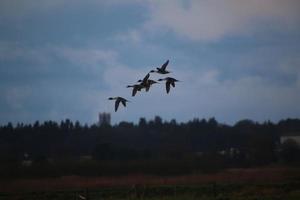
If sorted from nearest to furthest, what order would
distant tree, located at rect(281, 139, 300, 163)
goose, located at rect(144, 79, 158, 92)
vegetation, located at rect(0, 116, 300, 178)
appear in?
1. goose, located at rect(144, 79, 158, 92)
2. vegetation, located at rect(0, 116, 300, 178)
3. distant tree, located at rect(281, 139, 300, 163)

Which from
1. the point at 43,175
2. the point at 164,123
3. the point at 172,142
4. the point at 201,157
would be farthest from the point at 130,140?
the point at 43,175

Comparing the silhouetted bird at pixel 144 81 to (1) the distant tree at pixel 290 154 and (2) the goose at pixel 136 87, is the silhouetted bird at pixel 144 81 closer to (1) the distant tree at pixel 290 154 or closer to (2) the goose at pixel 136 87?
(2) the goose at pixel 136 87

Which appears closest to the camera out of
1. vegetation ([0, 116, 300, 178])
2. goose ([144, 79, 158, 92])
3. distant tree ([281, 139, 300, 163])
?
goose ([144, 79, 158, 92])

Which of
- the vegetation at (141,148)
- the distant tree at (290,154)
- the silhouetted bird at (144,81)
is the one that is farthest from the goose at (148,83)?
the distant tree at (290,154)

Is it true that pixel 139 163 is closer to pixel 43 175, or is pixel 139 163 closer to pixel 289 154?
pixel 43 175

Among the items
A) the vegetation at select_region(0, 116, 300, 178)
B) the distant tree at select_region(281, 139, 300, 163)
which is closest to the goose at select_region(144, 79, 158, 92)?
the vegetation at select_region(0, 116, 300, 178)

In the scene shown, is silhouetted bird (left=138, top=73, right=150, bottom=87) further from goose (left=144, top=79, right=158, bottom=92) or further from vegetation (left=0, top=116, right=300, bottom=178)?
Answer: vegetation (left=0, top=116, right=300, bottom=178)

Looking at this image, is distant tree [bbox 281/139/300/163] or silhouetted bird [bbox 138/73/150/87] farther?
distant tree [bbox 281/139/300/163]

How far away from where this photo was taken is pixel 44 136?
6900 centimetres

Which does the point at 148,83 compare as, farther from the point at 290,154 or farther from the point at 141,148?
the point at 141,148

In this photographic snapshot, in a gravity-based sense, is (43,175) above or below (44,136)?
below

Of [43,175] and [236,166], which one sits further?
[236,166]

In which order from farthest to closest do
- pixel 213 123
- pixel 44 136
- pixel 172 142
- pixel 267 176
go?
pixel 213 123 < pixel 44 136 < pixel 172 142 < pixel 267 176

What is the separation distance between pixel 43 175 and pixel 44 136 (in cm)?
3001
